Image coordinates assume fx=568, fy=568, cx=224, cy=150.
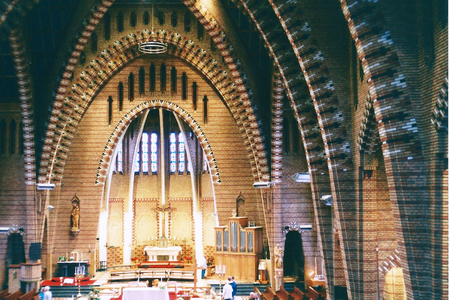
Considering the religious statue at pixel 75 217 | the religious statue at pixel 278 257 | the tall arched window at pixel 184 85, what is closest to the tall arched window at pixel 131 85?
the tall arched window at pixel 184 85

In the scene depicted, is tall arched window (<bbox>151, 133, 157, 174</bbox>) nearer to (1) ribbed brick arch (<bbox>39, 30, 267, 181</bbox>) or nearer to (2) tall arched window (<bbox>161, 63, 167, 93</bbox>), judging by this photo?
(2) tall arched window (<bbox>161, 63, 167, 93</bbox>)

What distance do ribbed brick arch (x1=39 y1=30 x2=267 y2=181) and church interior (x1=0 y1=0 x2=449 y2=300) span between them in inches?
2.8

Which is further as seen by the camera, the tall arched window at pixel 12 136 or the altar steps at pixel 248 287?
the tall arched window at pixel 12 136

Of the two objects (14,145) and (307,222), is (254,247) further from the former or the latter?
(14,145)

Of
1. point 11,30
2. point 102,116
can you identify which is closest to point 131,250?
point 102,116

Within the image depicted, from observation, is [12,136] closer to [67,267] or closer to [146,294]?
[67,267]

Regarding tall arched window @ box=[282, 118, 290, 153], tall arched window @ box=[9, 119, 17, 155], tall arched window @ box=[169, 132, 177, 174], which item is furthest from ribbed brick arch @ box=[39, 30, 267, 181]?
tall arched window @ box=[169, 132, 177, 174]

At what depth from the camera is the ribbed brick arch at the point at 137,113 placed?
29797 mm

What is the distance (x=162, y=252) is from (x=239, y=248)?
7713mm

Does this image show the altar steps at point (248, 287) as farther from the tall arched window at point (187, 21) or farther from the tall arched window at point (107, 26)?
the tall arched window at point (107, 26)

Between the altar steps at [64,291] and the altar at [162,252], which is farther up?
the altar at [162,252]

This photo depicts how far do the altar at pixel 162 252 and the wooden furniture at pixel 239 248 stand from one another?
610 centimetres

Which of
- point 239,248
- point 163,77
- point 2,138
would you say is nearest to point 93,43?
point 163,77

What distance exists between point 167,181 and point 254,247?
35.9 ft
